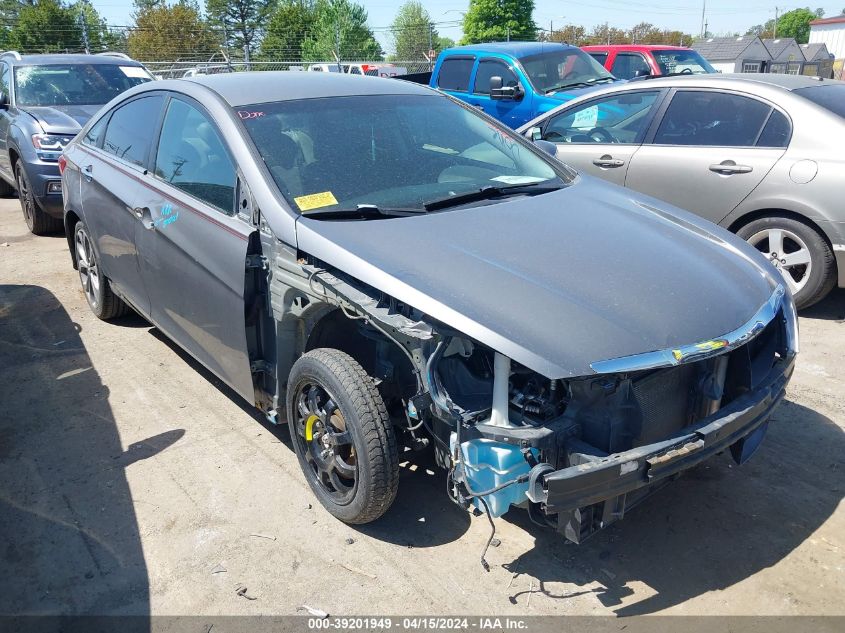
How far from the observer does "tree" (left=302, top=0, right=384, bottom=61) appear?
47366 mm

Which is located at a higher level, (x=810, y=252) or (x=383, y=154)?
(x=383, y=154)

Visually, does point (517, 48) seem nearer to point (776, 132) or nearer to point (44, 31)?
point (776, 132)

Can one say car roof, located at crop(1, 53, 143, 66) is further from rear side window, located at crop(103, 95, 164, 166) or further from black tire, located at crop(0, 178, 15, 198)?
rear side window, located at crop(103, 95, 164, 166)

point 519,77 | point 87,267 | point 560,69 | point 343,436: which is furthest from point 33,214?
point 560,69

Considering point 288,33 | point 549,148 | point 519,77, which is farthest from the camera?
point 288,33

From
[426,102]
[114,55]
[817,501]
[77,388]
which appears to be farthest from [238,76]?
[114,55]

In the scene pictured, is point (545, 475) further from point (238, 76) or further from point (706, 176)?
point (706, 176)

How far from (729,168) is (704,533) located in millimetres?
3172

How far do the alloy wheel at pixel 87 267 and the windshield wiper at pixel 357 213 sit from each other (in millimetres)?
2791

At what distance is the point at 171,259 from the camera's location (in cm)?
378

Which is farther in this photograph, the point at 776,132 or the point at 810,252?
the point at 776,132

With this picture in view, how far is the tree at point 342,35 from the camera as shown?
4737 cm

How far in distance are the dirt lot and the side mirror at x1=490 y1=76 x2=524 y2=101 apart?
6.05 metres

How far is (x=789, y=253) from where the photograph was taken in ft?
17.1
